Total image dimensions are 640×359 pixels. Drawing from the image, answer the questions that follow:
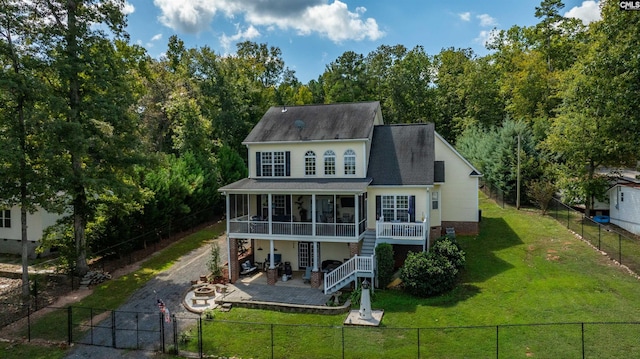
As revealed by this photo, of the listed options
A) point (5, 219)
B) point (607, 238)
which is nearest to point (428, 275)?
point (607, 238)

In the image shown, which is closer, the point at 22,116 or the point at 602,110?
the point at 22,116

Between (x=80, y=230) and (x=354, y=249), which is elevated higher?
(x=80, y=230)

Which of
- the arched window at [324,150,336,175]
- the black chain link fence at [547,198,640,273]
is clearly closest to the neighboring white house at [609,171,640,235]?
the black chain link fence at [547,198,640,273]

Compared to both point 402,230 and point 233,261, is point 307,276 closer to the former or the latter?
point 233,261

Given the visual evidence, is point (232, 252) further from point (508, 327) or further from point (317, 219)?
point (508, 327)

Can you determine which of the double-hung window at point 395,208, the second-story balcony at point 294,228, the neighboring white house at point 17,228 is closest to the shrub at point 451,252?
the double-hung window at point 395,208

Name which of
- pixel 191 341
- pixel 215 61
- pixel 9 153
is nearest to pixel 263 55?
pixel 215 61

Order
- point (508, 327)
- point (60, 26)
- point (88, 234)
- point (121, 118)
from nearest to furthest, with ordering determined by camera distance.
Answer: point (508, 327) → point (60, 26) → point (121, 118) → point (88, 234)
